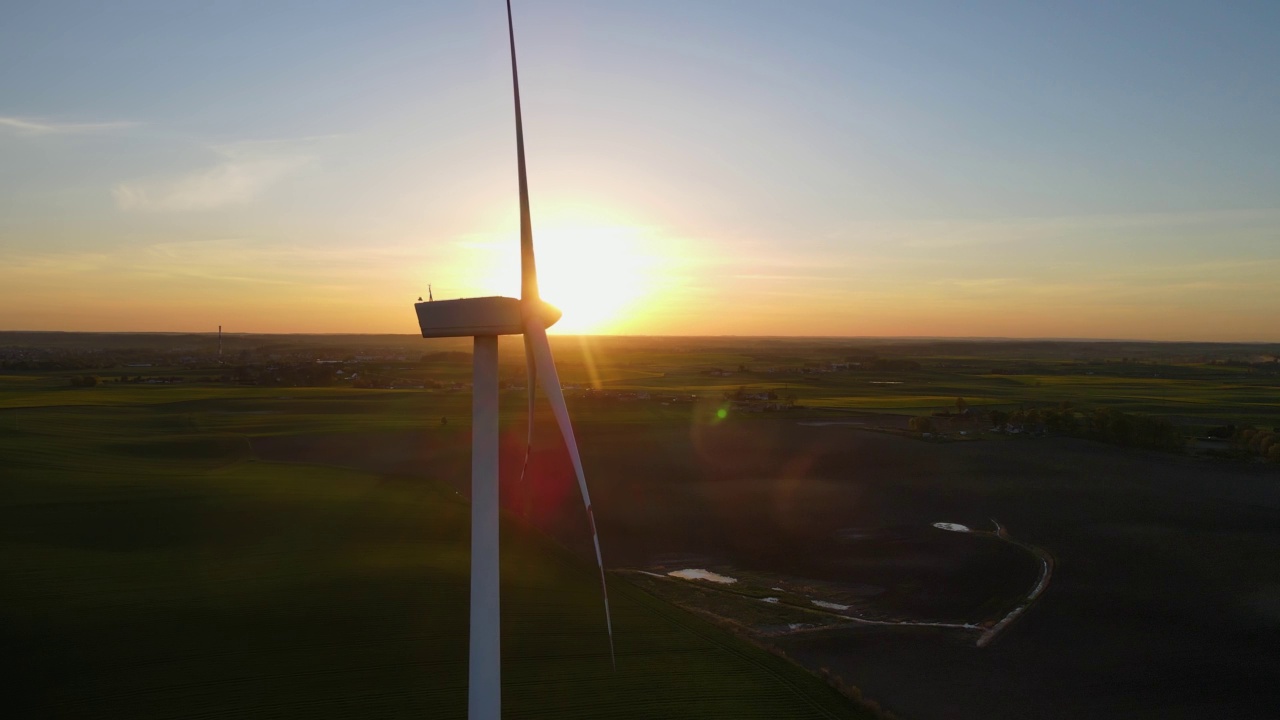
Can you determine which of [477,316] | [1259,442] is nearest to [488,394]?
[477,316]

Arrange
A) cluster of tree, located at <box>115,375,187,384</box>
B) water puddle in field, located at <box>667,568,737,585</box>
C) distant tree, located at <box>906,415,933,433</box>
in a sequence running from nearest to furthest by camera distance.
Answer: water puddle in field, located at <box>667,568,737,585</box> < distant tree, located at <box>906,415,933,433</box> < cluster of tree, located at <box>115,375,187,384</box>

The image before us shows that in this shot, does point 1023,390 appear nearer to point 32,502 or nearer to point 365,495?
point 365,495

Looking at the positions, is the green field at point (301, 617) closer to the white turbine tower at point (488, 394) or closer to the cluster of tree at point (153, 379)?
the white turbine tower at point (488, 394)

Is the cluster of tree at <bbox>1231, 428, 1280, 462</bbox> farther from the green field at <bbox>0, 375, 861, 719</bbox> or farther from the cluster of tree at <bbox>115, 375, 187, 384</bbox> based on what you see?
the cluster of tree at <bbox>115, 375, 187, 384</bbox>

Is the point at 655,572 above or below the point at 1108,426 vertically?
below

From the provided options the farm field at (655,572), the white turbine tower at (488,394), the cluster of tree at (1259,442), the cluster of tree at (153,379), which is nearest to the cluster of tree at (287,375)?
the cluster of tree at (153,379)

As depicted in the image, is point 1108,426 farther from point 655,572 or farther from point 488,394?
point 488,394

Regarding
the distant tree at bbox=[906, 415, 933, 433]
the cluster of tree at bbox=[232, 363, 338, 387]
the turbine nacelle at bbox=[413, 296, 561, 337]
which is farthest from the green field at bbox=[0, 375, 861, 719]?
the cluster of tree at bbox=[232, 363, 338, 387]
